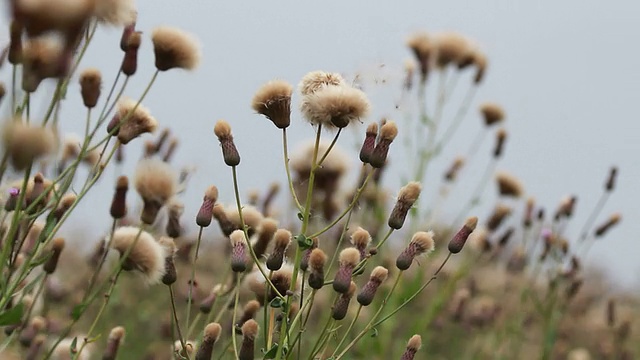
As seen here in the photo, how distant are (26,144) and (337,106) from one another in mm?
698

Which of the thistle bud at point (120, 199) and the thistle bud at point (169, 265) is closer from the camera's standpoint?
the thistle bud at point (169, 265)

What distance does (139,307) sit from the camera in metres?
4.70

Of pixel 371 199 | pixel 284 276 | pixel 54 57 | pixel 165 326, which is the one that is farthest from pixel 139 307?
pixel 54 57

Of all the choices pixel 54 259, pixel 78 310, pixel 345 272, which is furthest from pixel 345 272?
pixel 54 259

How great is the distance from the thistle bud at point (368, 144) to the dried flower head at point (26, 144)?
0.76 metres

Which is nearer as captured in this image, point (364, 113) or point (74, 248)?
point (364, 113)

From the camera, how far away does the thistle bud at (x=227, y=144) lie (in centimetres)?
185

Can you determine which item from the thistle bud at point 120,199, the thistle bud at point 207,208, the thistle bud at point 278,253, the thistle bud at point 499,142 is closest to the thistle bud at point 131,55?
the thistle bud at point 120,199

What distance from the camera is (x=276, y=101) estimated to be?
184 cm

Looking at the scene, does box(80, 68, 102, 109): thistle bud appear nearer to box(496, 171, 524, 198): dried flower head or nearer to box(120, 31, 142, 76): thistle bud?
box(120, 31, 142, 76): thistle bud

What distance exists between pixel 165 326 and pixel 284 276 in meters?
2.14

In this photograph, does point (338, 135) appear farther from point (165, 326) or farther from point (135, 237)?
point (165, 326)

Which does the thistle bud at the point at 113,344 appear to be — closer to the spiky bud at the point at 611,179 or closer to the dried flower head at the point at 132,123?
the dried flower head at the point at 132,123

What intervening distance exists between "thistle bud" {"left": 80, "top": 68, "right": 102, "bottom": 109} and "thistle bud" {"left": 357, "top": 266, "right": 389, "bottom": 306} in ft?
2.42
